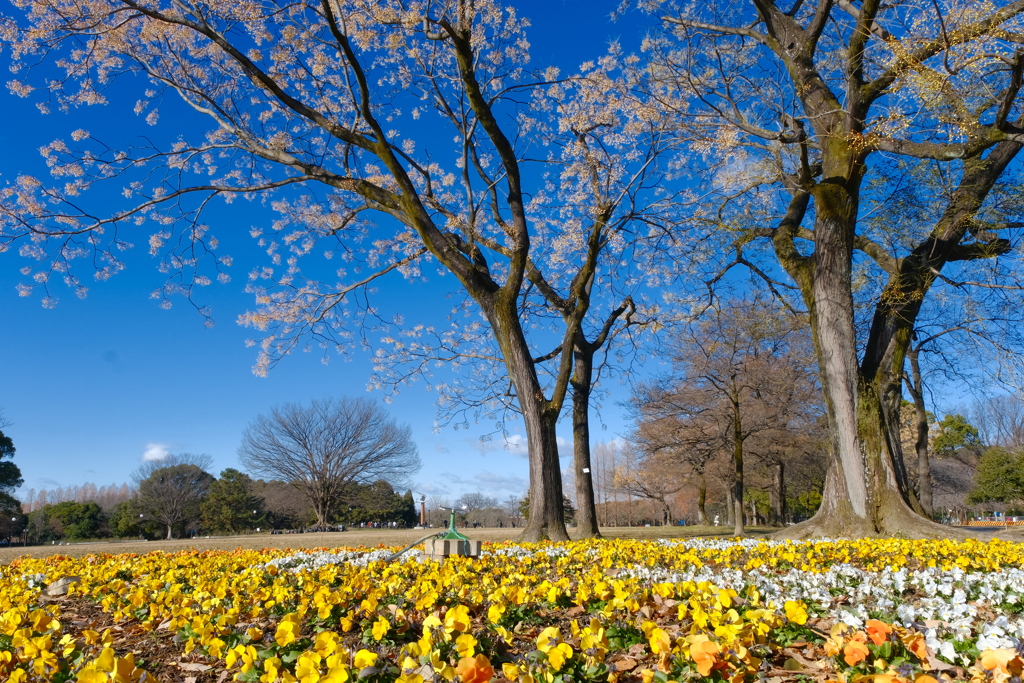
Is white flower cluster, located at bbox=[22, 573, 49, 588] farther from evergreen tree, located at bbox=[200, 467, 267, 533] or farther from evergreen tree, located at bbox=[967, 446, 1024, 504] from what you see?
evergreen tree, located at bbox=[200, 467, 267, 533]

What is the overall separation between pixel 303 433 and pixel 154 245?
27850 millimetres

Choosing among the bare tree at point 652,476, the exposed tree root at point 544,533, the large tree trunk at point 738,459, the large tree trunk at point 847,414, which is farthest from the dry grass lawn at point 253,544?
the bare tree at point 652,476

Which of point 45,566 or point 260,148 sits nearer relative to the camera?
point 45,566

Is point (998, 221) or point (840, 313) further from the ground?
point (998, 221)

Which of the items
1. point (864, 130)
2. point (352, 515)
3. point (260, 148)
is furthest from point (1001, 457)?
point (352, 515)

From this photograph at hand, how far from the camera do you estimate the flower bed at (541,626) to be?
66.0 inches

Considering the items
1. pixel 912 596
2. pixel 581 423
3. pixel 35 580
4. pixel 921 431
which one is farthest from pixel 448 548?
pixel 921 431

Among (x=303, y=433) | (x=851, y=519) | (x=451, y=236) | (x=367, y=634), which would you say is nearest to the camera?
(x=367, y=634)

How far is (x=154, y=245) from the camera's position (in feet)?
33.0

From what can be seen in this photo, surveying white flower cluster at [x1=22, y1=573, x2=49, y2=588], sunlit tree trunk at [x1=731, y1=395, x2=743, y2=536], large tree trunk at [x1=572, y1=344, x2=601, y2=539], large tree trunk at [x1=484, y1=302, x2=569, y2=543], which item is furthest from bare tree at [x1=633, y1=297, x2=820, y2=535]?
white flower cluster at [x1=22, y1=573, x2=49, y2=588]

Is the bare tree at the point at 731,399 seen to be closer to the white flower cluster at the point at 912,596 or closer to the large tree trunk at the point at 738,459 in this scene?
the large tree trunk at the point at 738,459

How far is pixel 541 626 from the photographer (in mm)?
2551

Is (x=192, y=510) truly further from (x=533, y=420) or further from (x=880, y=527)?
(x=880, y=527)

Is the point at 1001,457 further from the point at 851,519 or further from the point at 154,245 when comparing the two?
the point at 154,245
